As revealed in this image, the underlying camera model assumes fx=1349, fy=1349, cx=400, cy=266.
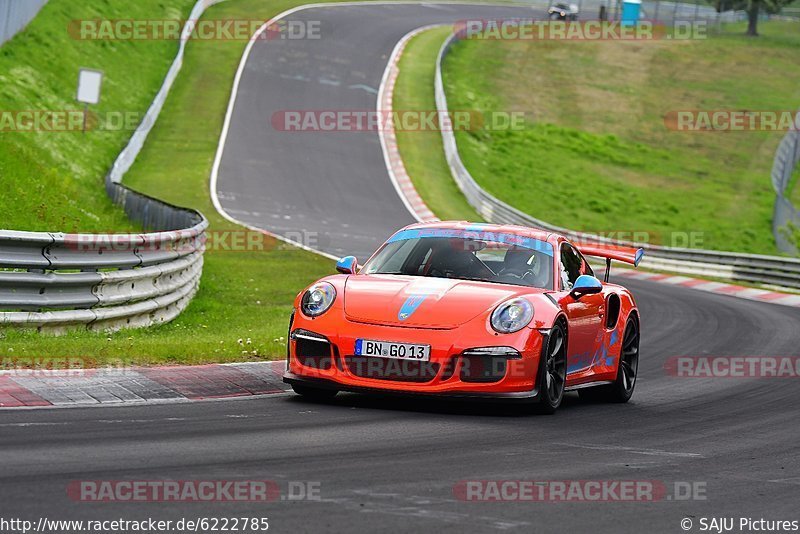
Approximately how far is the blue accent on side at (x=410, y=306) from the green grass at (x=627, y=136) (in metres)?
30.9

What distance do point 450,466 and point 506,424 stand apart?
6.23 feet

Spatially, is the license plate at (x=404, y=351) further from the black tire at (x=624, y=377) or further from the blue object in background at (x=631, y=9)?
the blue object in background at (x=631, y=9)

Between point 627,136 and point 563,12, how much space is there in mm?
29548

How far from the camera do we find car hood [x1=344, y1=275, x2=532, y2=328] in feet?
30.2

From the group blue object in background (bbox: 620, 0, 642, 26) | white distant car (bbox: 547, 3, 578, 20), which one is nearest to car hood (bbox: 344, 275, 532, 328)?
white distant car (bbox: 547, 3, 578, 20)

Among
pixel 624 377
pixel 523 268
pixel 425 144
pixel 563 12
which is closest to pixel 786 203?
pixel 425 144

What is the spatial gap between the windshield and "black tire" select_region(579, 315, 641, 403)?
1.52 m

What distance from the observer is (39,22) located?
40094mm

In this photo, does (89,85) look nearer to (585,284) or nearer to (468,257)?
(468,257)

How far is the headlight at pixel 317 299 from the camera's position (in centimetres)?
949

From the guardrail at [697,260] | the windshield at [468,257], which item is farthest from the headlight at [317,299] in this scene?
the guardrail at [697,260]

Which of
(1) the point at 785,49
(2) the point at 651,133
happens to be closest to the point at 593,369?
(2) the point at 651,133

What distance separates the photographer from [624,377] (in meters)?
11.6

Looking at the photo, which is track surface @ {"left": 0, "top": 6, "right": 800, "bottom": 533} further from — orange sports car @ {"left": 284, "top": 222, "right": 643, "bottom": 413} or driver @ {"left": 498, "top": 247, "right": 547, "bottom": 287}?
driver @ {"left": 498, "top": 247, "right": 547, "bottom": 287}
